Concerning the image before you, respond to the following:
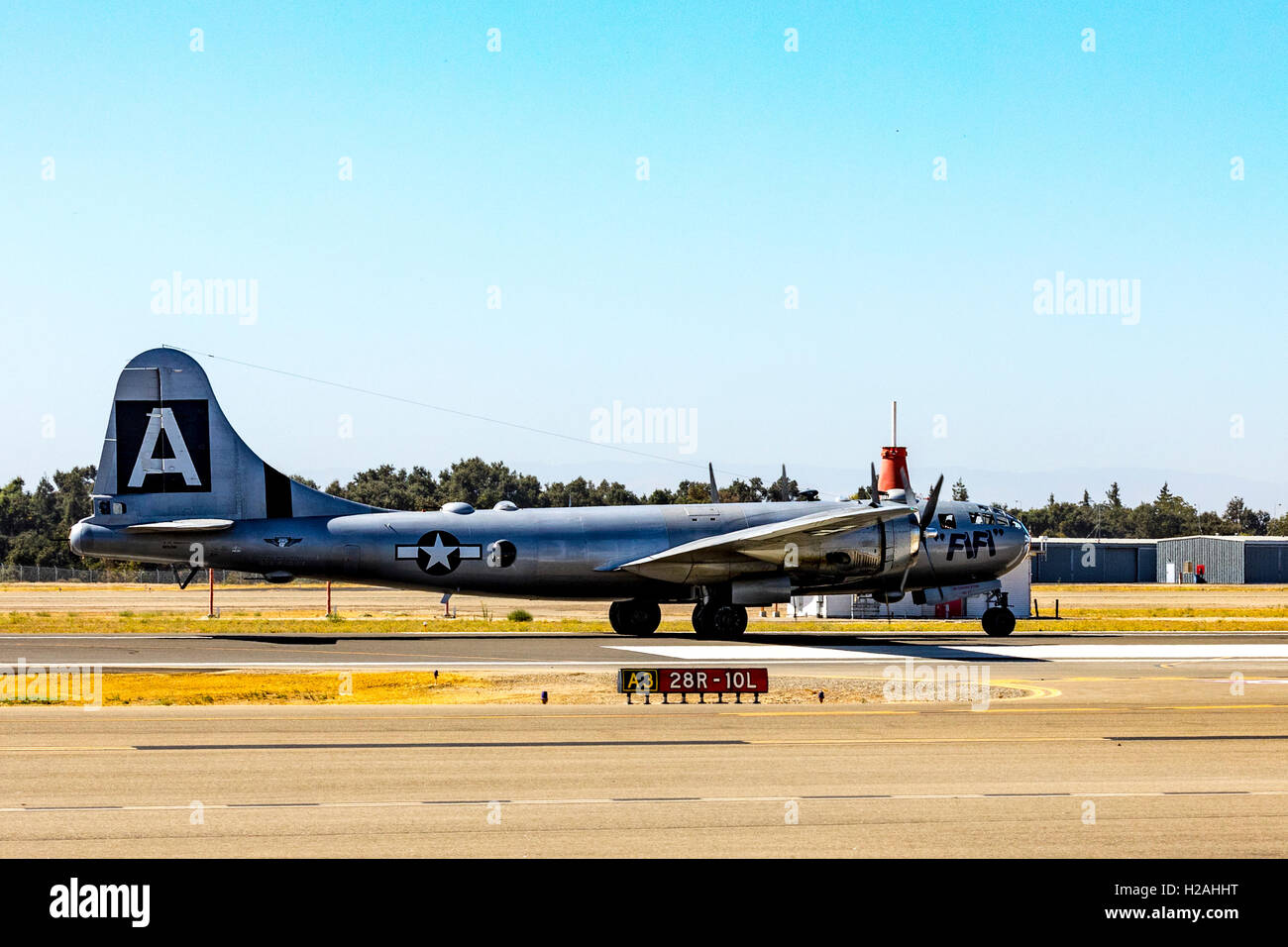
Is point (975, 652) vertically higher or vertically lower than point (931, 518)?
lower

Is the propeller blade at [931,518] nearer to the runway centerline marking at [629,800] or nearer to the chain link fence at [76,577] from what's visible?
the runway centerline marking at [629,800]

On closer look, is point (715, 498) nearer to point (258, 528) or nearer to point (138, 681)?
point (258, 528)

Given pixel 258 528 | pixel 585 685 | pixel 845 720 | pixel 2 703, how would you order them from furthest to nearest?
1. pixel 258 528
2. pixel 585 685
3. pixel 2 703
4. pixel 845 720

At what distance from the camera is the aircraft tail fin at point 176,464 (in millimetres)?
39531

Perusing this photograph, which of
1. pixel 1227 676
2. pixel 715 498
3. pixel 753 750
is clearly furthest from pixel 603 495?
pixel 753 750

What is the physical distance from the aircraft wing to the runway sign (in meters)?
15.5

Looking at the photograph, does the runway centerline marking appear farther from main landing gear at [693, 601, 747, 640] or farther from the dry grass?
main landing gear at [693, 601, 747, 640]

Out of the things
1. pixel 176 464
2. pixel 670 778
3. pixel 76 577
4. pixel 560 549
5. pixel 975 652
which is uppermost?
pixel 176 464

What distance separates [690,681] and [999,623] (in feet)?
80.5

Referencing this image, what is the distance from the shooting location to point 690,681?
79.4 ft

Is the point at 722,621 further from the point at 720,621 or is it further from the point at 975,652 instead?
the point at 975,652

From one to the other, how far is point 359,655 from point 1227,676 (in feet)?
70.6

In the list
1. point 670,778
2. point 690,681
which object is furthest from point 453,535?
point 670,778
